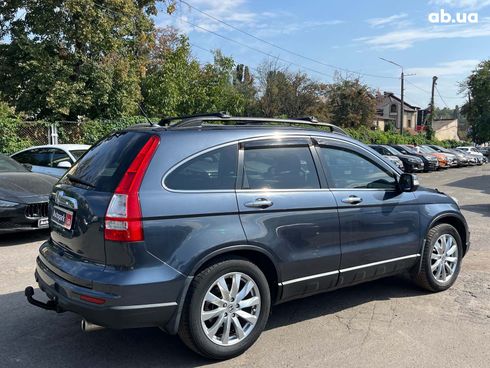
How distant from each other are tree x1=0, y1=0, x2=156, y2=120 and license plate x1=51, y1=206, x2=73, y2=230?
16962mm

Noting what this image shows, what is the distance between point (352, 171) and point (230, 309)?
1.75m

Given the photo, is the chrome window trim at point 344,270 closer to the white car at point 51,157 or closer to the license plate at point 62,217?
the license plate at point 62,217

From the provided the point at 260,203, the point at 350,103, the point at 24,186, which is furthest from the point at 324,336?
the point at 350,103

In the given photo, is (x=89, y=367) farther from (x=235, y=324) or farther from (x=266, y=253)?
(x=266, y=253)

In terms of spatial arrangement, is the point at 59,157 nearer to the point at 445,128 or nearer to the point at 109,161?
the point at 109,161

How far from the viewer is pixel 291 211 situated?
3.90 m

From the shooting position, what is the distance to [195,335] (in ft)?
11.3

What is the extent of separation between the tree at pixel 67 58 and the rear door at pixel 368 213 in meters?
17.4

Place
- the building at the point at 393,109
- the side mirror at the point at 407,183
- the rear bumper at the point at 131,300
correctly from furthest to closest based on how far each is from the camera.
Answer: the building at the point at 393,109 < the side mirror at the point at 407,183 < the rear bumper at the point at 131,300

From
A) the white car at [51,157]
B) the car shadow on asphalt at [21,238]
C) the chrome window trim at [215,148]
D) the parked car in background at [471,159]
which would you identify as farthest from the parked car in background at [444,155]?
the chrome window trim at [215,148]

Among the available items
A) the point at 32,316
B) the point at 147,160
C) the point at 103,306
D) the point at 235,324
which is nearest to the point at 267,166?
the point at 147,160

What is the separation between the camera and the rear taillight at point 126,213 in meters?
3.23

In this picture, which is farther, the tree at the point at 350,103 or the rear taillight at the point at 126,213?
the tree at the point at 350,103

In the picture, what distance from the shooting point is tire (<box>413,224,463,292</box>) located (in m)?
5.02
